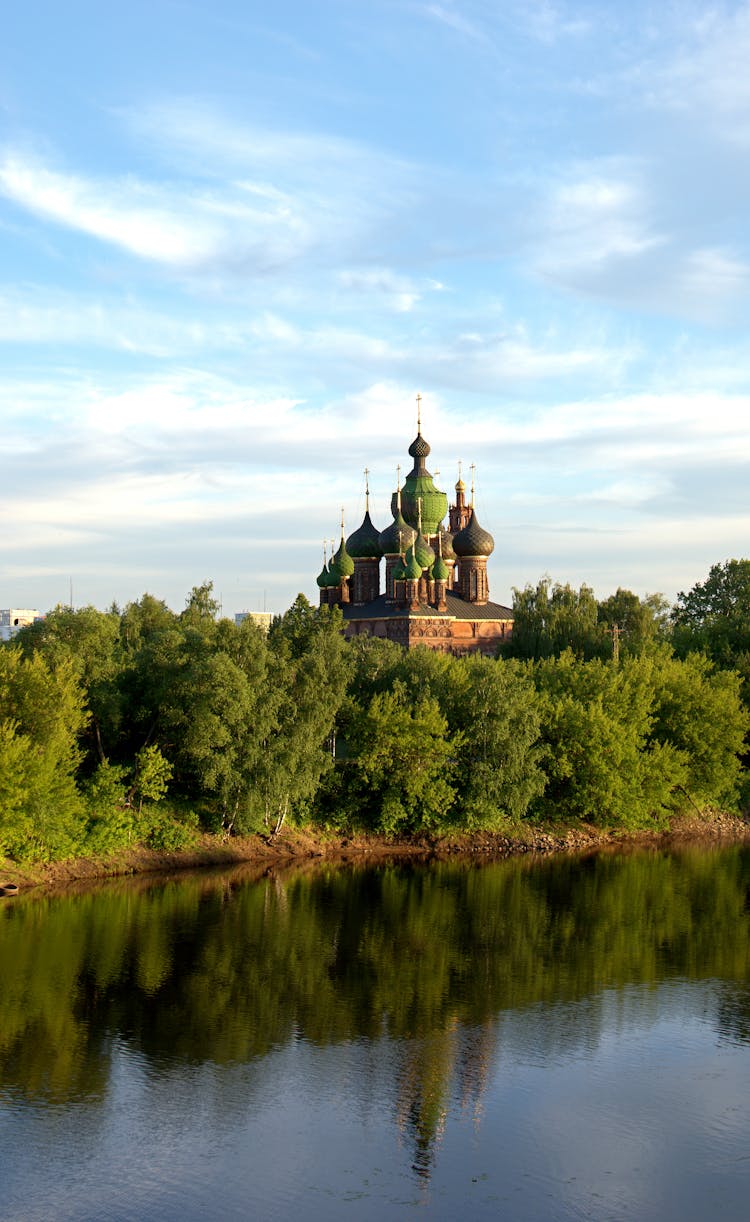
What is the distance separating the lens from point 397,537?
95.9m

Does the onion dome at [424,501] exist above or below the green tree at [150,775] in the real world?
above

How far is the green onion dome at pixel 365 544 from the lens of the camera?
99.1 m

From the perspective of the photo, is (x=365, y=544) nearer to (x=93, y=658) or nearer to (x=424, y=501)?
(x=424, y=501)

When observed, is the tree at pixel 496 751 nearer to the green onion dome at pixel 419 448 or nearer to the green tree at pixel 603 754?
the green tree at pixel 603 754

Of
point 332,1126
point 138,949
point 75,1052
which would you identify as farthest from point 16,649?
point 332,1126

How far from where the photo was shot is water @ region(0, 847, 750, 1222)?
68.7ft

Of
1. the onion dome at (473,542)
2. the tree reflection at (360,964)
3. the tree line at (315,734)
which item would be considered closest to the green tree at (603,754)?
the tree line at (315,734)

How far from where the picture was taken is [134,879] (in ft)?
149

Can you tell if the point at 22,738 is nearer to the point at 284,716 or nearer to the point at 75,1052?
the point at 284,716

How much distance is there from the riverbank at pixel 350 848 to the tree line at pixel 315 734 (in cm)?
53

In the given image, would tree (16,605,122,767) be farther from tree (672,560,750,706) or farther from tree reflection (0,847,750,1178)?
tree (672,560,750,706)

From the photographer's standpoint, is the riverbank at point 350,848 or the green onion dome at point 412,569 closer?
the riverbank at point 350,848

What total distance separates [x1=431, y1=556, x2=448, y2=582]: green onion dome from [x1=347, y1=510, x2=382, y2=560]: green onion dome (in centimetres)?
487

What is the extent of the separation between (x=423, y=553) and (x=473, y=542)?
→ 415cm
